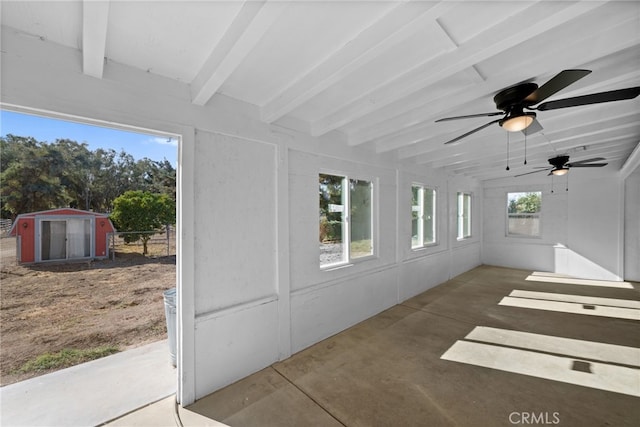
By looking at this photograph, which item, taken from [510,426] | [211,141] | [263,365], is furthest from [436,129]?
[263,365]

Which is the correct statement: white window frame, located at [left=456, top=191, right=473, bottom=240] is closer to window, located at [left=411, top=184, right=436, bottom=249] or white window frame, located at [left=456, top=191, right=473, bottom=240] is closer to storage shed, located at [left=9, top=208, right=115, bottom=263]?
window, located at [left=411, top=184, right=436, bottom=249]

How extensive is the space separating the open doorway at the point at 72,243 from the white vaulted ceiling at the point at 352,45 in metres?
0.62

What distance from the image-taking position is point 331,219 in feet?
11.6

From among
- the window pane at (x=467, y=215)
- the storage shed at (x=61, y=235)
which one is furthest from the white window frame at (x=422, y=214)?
the storage shed at (x=61, y=235)

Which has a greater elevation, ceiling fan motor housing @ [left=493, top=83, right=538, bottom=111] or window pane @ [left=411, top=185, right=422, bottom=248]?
ceiling fan motor housing @ [left=493, top=83, right=538, bottom=111]

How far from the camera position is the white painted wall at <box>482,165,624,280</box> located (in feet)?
19.0

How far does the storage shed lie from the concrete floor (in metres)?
1.99

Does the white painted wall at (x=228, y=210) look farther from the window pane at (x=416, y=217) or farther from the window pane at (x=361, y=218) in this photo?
the window pane at (x=416, y=217)

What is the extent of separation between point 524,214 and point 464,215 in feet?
5.47

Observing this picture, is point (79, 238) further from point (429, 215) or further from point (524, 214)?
point (524, 214)

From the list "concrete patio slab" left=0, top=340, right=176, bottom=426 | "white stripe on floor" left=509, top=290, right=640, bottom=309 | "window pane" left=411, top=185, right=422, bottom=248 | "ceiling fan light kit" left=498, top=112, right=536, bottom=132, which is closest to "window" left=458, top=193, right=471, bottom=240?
"white stripe on floor" left=509, top=290, right=640, bottom=309

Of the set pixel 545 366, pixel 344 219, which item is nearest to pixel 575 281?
pixel 545 366

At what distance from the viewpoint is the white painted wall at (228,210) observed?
1.69 m

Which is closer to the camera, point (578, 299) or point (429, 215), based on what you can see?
point (578, 299)
